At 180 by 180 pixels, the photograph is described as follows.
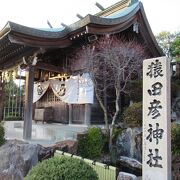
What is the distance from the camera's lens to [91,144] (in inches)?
389

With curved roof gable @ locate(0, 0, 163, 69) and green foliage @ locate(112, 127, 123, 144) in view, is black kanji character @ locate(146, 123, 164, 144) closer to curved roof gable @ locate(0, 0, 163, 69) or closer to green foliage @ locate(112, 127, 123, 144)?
green foliage @ locate(112, 127, 123, 144)

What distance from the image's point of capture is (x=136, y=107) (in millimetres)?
11344

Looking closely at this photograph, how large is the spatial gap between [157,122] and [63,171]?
215cm

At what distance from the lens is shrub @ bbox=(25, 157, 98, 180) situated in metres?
5.42

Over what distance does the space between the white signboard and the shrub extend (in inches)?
49.6

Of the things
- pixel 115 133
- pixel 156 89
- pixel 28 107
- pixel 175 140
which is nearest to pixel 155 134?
pixel 156 89

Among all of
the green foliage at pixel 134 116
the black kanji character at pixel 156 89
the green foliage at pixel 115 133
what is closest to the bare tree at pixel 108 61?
the green foliage at pixel 115 133

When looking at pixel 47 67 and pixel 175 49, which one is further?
pixel 175 49

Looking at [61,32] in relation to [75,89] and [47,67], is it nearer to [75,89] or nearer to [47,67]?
[47,67]

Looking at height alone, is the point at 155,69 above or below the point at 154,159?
Answer: above

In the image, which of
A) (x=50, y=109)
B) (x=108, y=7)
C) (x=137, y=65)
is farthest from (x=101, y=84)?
(x=108, y=7)

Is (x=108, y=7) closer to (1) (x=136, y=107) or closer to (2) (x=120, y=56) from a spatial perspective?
(2) (x=120, y=56)

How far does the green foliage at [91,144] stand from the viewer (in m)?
9.80

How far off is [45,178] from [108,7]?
1360cm
